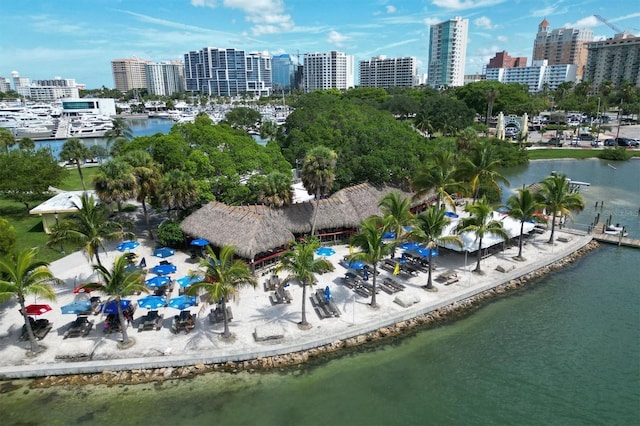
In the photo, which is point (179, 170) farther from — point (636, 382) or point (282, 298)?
point (636, 382)

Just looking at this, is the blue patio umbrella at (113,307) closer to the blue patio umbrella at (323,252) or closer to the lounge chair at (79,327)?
the lounge chair at (79,327)

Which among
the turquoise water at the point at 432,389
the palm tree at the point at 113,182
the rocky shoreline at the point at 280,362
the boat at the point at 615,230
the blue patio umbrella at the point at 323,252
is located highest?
the palm tree at the point at 113,182

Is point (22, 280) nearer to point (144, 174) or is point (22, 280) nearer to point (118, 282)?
point (118, 282)

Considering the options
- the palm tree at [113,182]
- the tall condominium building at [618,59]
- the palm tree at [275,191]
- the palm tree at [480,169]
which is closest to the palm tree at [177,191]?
the palm tree at [113,182]

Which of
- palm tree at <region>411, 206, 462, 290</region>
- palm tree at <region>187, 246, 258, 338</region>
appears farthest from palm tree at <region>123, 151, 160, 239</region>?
palm tree at <region>411, 206, 462, 290</region>

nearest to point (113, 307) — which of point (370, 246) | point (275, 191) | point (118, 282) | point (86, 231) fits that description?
point (118, 282)

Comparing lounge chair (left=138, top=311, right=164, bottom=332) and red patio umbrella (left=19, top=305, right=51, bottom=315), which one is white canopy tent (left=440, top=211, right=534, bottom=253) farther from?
red patio umbrella (left=19, top=305, right=51, bottom=315)
